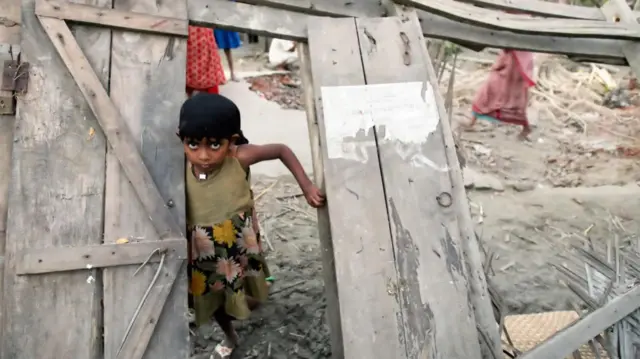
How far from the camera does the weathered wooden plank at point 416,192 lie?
188cm

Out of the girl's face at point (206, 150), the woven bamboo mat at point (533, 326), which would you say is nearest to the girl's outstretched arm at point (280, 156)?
the girl's face at point (206, 150)

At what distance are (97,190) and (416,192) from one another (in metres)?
1.17

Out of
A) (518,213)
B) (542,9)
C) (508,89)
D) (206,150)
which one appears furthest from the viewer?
(508,89)

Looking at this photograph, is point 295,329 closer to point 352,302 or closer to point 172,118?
point 352,302

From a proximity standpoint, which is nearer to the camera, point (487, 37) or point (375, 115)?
point (375, 115)

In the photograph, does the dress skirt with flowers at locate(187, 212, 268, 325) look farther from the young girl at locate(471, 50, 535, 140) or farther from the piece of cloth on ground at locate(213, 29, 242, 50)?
the piece of cloth on ground at locate(213, 29, 242, 50)

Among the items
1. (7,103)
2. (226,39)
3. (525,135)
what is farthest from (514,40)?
(226,39)

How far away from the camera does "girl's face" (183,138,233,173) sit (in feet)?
6.75

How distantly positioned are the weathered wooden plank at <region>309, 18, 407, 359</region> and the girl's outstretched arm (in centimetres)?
16

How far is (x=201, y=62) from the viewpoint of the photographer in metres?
4.50

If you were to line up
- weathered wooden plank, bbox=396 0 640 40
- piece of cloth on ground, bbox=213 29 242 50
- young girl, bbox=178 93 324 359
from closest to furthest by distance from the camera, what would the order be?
1. young girl, bbox=178 93 324 359
2. weathered wooden plank, bbox=396 0 640 40
3. piece of cloth on ground, bbox=213 29 242 50

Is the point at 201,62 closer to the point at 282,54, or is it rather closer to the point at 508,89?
the point at 508,89

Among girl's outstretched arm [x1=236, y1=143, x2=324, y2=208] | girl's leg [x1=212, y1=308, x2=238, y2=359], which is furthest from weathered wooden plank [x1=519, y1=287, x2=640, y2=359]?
girl's leg [x1=212, y1=308, x2=238, y2=359]

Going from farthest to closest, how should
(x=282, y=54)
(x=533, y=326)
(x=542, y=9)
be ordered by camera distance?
(x=282, y=54) → (x=533, y=326) → (x=542, y=9)
